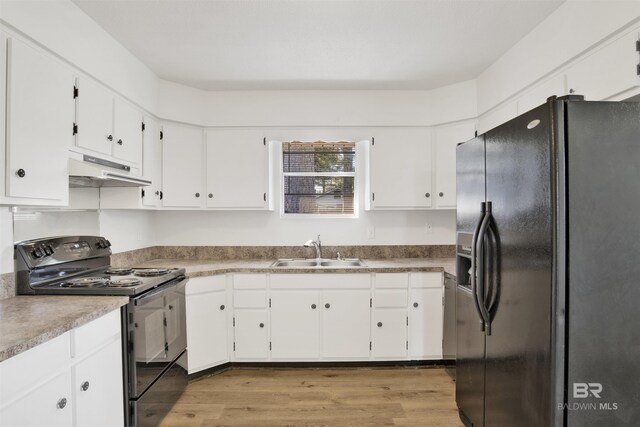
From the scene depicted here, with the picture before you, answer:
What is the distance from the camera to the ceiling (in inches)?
78.5

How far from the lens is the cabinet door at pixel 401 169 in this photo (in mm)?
3170

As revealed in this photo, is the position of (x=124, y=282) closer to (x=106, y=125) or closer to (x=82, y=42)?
(x=106, y=125)

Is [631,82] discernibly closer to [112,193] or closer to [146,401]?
[146,401]

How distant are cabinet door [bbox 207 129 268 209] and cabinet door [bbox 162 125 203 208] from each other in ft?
0.37

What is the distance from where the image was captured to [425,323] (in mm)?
2854

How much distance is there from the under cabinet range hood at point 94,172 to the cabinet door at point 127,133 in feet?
0.50

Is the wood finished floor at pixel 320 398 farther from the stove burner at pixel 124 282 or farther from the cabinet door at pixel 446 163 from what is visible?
the cabinet door at pixel 446 163

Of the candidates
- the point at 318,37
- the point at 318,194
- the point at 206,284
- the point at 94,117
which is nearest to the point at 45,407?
the point at 206,284

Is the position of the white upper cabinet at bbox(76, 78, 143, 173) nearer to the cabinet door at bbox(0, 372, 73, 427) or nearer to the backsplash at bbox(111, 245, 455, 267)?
the backsplash at bbox(111, 245, 455, 267)

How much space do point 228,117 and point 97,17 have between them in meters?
1.24

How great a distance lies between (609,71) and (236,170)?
2673mm

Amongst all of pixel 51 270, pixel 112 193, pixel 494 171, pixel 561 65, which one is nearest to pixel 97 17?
pixel 112 193

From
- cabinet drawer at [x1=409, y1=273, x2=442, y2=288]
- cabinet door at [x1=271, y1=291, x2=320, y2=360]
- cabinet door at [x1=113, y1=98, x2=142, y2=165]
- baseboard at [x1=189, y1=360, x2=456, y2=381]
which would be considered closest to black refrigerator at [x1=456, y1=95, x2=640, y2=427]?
cabinet drawer at [x1=409, y1=273, x2=442, y2=288]

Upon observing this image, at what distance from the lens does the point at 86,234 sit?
2.36 metres
